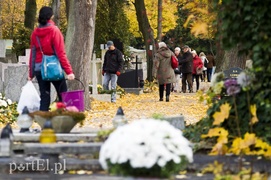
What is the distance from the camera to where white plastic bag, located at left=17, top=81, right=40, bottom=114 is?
13.6 meters

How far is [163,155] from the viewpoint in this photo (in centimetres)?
771

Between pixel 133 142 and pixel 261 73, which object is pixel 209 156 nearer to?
pixel 261 73

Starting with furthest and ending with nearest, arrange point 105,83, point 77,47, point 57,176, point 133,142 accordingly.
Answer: point 105,83, point 77,47, point 57,176, point 133,142

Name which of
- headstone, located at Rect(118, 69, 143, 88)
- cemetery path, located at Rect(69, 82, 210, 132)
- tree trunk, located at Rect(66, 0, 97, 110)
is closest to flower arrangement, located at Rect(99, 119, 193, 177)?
cemetery path, located at Rect(69, 82, 210, 132)

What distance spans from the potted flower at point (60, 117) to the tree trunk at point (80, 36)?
393 inches

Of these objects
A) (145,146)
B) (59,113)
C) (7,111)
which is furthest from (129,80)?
(145,146)

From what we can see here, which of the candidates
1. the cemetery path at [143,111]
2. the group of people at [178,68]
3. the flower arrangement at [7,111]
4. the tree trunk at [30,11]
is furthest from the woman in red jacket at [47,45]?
the tree trunk at [30,11]

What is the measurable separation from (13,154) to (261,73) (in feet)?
9.87

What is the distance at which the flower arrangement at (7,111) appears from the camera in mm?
19159

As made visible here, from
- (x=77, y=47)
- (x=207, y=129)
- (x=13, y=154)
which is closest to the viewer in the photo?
(x=13, y=154)

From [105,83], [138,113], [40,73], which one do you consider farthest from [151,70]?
[40,73]

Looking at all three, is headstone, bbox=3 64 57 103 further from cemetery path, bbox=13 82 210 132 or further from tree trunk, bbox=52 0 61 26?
tree trunk, bbox=52 0 61 26

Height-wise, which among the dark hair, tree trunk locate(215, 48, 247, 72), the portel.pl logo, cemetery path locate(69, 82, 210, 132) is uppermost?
the dark hair

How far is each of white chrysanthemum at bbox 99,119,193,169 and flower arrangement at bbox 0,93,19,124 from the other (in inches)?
433
